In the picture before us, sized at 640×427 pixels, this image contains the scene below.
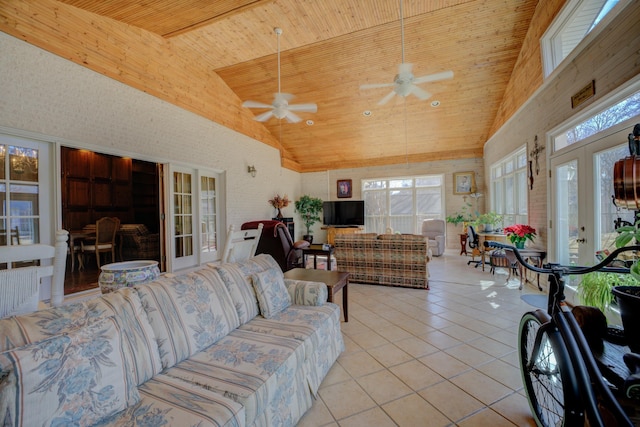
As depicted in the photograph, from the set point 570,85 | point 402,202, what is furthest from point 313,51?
point 402,202

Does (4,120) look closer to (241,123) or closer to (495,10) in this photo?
(241,123)

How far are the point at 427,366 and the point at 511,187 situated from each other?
5041mm

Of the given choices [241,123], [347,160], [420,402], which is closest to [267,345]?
[420,402]

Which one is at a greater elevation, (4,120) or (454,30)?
(454,30)

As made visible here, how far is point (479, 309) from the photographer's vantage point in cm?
321

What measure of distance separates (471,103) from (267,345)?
251 inches

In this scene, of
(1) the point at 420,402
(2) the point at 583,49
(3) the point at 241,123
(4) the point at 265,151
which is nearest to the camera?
(1) the point at 420,402

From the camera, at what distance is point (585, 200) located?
9.61 ft

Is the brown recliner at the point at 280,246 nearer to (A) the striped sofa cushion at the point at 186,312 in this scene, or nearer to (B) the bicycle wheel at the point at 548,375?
(A) the striped sofa cushion at the point at 186,312

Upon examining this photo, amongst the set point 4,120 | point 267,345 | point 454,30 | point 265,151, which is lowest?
point 267,345

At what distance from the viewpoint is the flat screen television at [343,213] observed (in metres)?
8.42

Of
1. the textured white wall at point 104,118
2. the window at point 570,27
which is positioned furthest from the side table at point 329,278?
the window at point 570,27

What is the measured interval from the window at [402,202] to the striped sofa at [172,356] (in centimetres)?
673

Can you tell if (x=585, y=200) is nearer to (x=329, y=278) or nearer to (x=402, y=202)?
(x=329, y=278)
